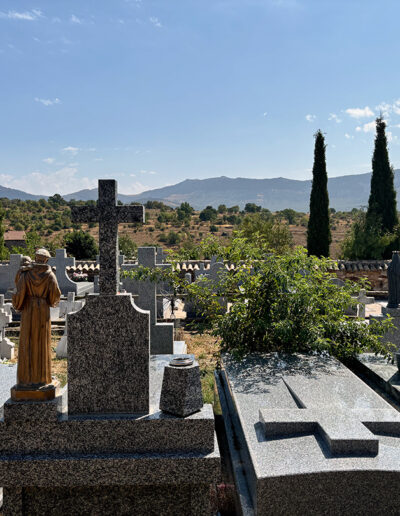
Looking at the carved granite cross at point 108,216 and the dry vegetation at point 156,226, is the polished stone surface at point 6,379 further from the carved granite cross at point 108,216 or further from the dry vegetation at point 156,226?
the dry vegetation at point 156,226

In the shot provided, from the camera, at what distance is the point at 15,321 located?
43.4ft

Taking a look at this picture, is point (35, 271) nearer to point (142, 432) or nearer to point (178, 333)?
point (142, 432)

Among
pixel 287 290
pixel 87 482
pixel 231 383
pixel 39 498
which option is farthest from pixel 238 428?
pixel 287 290

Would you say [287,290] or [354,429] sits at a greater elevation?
[287,290]

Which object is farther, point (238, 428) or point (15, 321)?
point (15, 321)

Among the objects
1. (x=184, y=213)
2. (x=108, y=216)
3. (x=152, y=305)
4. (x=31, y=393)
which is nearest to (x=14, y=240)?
(x=184, y=213)

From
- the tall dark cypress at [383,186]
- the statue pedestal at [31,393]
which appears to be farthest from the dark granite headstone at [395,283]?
the tall dark cypress at [383,186]

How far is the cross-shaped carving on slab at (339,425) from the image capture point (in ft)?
13.0

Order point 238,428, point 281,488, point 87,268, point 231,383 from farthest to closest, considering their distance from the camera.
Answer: point 87,268
point 231,383
point 238,428
point 281,488

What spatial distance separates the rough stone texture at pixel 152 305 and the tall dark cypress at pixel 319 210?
17389 millimetres

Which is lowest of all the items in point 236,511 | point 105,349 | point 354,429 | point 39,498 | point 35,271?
point 236,511

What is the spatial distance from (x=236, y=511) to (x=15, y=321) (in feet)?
35.9

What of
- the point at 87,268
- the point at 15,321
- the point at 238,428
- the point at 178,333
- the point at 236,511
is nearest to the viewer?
the point at 236,511

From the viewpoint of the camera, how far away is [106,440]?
3.88 m
